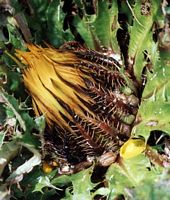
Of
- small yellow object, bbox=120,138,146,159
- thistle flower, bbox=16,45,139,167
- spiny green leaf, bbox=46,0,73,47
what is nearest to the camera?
thistle flower, bbox=16,45,139,167

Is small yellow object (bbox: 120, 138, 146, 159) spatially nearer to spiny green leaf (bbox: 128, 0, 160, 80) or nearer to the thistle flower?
the thistle flower

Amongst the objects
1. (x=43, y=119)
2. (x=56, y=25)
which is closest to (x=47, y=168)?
(x=43, y=119)

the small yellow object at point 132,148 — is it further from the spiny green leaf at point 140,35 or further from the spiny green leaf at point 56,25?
the spiny green leaf at point 56,25

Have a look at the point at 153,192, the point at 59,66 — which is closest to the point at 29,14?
the point at 59,66

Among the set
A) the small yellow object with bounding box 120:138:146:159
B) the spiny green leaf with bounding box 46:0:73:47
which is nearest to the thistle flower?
the small yellow object with bounding box 120:138:146:159

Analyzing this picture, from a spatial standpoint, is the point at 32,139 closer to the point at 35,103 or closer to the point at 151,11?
the point at 35,103

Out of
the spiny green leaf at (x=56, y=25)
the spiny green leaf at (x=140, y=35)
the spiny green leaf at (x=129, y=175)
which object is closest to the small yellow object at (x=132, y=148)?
the spiny green leaf at (x=129, y=175)
